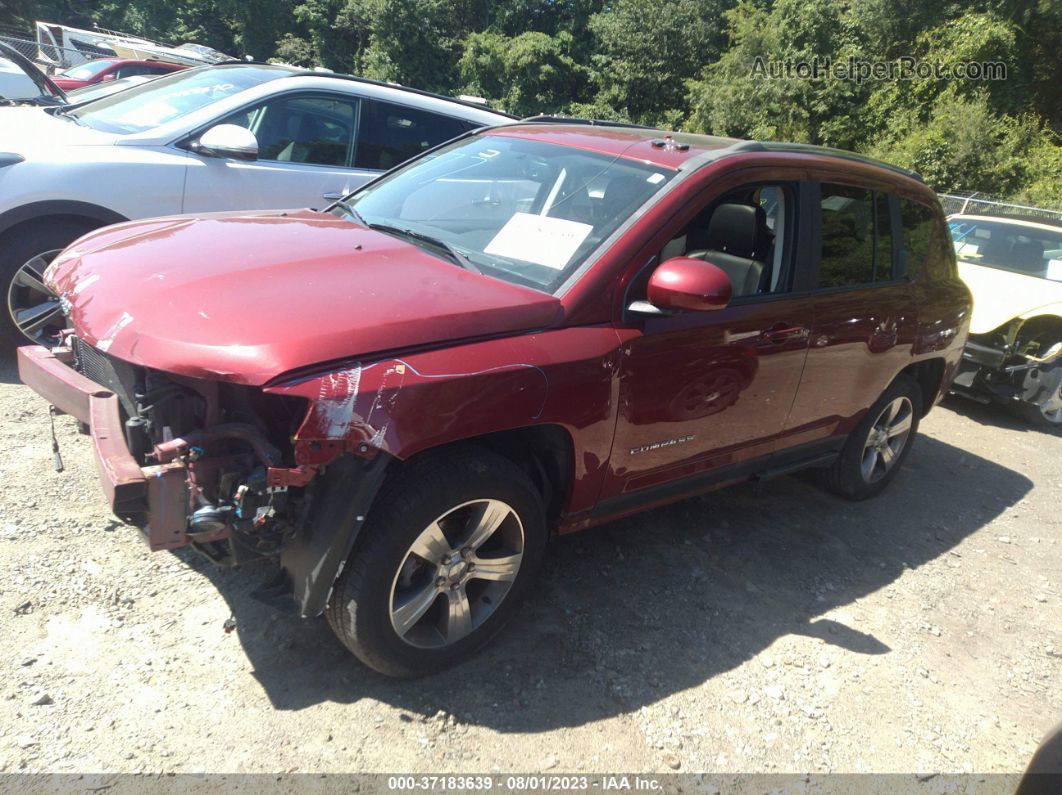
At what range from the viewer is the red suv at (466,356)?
2.26m

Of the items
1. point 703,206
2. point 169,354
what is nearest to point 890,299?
point 703,206

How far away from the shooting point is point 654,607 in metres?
3.37

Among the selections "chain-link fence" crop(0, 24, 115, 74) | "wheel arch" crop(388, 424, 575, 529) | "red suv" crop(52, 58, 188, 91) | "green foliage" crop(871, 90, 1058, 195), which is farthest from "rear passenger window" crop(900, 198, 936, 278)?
"chain-link fence" crop(0, 24, 115, 74)

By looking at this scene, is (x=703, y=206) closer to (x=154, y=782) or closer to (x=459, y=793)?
(x=459, y=793)

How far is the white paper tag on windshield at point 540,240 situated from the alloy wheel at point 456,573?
0.96 m

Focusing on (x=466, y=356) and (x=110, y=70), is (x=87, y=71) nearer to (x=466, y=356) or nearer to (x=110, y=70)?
(x=110, y=70)

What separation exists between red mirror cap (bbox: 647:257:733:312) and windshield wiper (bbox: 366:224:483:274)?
670 mm

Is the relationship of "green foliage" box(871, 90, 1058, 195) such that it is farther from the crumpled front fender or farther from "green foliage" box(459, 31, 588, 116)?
the crumpled front fender

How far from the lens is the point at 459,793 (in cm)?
234

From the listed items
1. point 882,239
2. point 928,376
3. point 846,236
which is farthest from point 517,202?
point 928,376

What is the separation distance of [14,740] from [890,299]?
416cm

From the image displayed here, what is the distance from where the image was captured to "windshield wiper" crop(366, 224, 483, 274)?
2.95 meters

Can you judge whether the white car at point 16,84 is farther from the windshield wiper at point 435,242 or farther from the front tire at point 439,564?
the front tire at point 439,564

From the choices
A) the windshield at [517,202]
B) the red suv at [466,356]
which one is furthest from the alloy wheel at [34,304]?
the windshield at [517,202]
